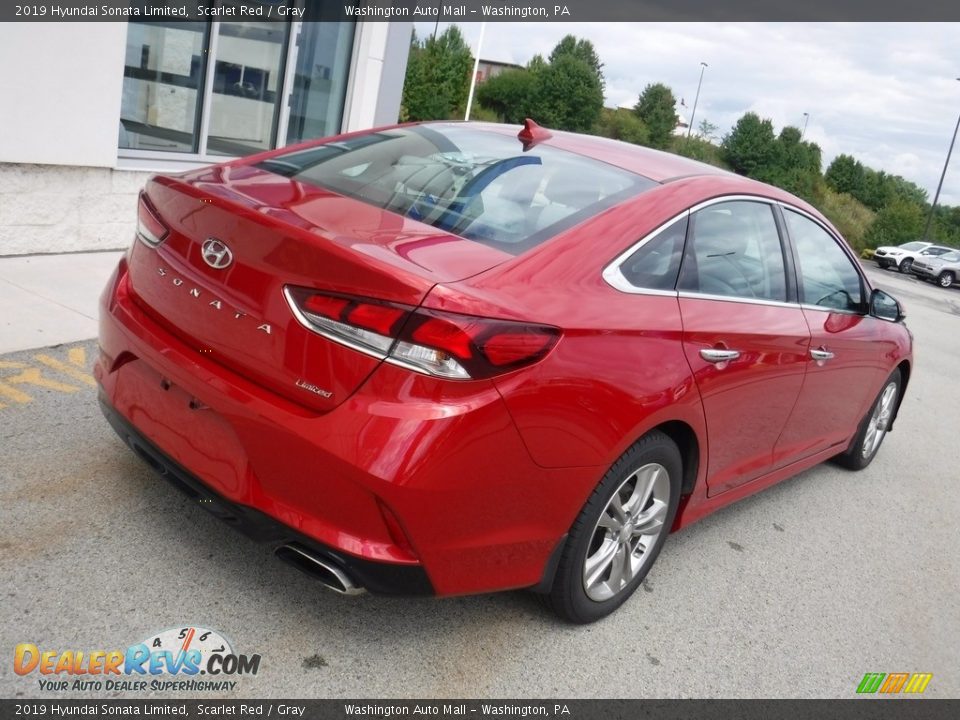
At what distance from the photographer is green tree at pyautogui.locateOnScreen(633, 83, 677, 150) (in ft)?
292

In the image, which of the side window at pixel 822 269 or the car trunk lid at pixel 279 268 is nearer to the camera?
the car trunk lid at pixel 279 268

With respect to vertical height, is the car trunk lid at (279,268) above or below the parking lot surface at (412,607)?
above

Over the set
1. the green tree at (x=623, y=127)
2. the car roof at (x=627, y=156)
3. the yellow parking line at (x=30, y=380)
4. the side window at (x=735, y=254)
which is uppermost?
the car roof at (x=627, y=156)

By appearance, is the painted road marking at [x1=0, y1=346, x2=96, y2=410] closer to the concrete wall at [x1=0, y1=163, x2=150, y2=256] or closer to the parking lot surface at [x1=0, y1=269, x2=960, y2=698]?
the parking lot surface at [x1=0, y1=269, x2=960, y2=698]

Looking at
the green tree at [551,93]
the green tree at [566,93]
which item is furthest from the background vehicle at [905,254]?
the green tree at [566,93]

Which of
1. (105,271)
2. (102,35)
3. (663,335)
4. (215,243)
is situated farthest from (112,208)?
(663,335)

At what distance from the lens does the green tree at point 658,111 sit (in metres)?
89.1

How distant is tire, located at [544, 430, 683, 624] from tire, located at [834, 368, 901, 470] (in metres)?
2.52

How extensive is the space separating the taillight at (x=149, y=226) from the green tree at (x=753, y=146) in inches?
3324

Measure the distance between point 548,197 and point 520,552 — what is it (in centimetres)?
116

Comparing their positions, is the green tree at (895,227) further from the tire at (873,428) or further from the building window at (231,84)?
the tire at (873,428)

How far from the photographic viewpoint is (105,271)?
6.82 m

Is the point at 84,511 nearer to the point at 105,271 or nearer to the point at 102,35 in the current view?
the point at 105,271

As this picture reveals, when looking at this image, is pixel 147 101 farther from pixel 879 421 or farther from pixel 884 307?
pixel 879 421
